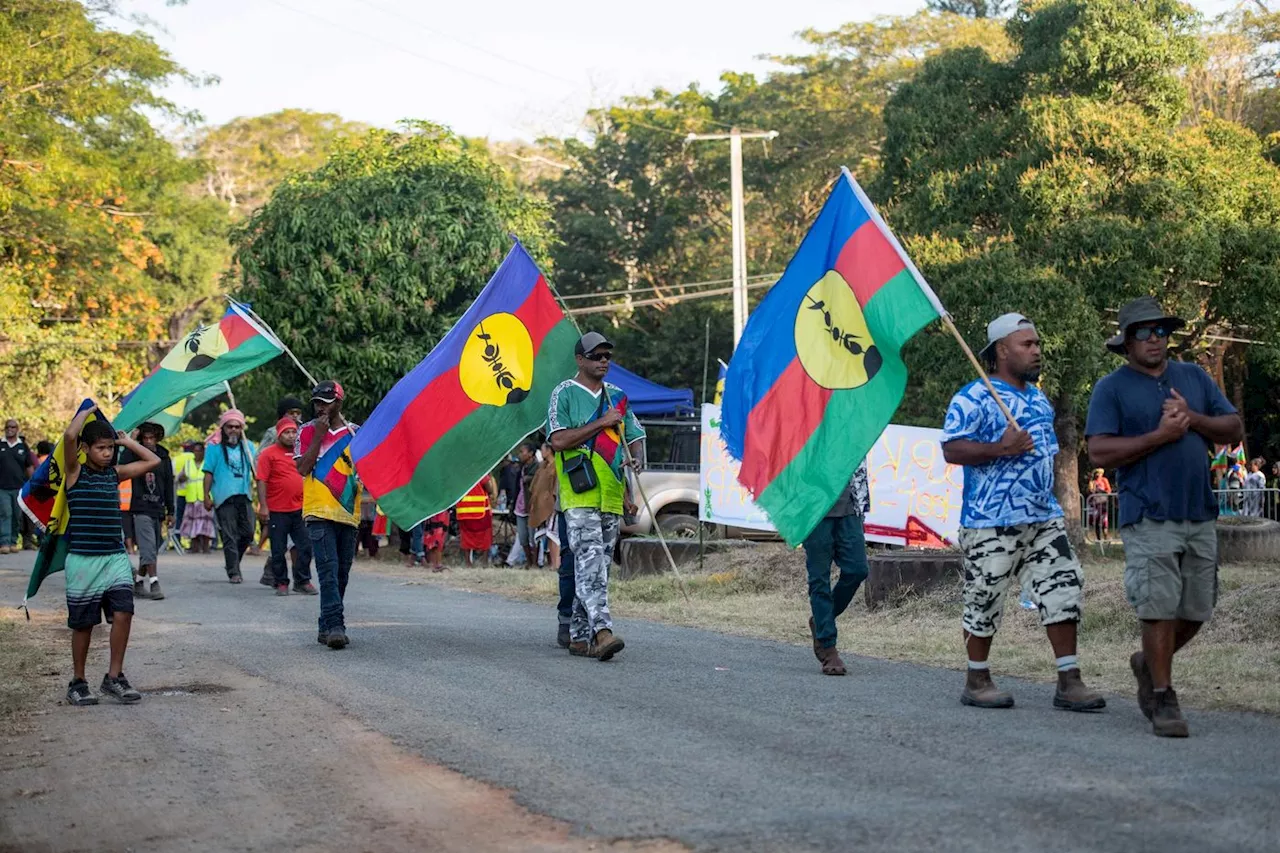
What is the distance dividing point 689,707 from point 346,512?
13.4ft

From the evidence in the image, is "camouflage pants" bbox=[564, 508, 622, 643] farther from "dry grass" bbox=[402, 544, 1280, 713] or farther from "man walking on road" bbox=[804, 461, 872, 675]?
"dry grass" bbox=[402, 544, 1280, 713]

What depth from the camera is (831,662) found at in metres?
9.03

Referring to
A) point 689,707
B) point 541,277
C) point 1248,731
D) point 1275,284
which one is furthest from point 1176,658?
point 1275,284

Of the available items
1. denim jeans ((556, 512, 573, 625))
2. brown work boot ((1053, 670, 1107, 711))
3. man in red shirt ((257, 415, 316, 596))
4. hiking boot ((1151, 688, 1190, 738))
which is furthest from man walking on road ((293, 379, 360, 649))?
hiking boot ((1151, 688, 1190, 738))

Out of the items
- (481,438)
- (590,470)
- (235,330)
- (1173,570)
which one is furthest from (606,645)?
(235,330)

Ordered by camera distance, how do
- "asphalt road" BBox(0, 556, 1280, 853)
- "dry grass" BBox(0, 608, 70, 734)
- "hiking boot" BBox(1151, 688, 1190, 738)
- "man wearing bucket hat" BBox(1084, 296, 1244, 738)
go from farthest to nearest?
"dry grass" BBox(0, 608, 70, 734), "man wearing bucket hat" BBox(1084, 296, 1244, 738), "hiking boot" BBox(1151, 688, 1190, 738), "asphalt road" BBox(0, 556, 1280, 853)

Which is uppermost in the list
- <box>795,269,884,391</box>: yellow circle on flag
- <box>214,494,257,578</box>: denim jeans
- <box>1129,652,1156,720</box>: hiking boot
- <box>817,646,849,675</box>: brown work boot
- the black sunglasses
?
<box>795,269,884,391</box>: yellow circle on flag

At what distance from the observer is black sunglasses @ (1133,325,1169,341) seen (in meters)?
6.93

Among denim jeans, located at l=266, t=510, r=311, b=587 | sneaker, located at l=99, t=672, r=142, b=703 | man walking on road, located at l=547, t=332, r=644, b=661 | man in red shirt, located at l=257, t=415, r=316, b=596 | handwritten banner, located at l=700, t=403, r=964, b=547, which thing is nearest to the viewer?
sneaker, located at l=99, t=672, r=142, b=703

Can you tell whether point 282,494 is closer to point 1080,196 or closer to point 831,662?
point 831,662

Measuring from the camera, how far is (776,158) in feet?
130

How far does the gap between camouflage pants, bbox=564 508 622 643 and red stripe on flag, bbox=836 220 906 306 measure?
2.20 m

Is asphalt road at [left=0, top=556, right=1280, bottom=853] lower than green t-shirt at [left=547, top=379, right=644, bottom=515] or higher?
lower

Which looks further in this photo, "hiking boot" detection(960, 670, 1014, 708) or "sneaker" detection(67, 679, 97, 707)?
"sneaker" detection(67, 679, 97, 707)
